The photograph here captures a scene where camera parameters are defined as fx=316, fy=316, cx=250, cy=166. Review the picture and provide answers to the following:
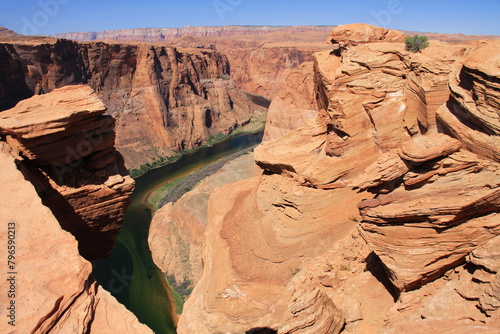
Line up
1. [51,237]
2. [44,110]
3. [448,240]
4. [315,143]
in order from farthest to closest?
[315,143]
[44,110]
[448,240]
[51,237]

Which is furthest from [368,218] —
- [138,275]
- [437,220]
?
[138,275]

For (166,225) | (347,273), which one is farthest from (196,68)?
(347,273)

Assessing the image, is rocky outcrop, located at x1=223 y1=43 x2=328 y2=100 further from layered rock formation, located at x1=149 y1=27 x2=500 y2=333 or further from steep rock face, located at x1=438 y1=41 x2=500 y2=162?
steep rock face, located at x1=438 y1=41 x2=500 y2=162

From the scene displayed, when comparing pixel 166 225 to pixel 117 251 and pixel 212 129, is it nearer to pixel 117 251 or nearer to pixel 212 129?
pixel 117 251

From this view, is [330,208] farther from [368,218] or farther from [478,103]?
[478,103]

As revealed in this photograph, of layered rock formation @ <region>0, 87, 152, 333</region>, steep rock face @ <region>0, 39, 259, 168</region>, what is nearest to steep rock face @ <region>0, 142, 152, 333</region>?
layered rock formation @ <region>0, 87, 152, 333</region>

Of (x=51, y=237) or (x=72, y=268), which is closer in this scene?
(x=72, y=268)
